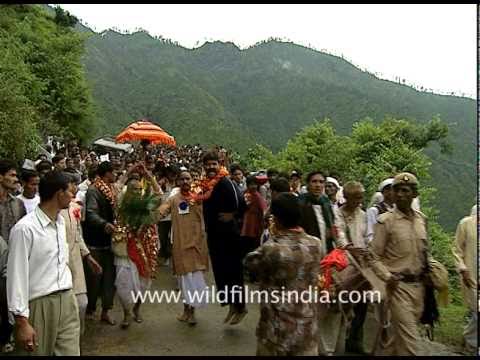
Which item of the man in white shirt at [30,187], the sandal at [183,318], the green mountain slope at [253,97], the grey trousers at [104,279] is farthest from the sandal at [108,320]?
the green mountain slope at [253,97]

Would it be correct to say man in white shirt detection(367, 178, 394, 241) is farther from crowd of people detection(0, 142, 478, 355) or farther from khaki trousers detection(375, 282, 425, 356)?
khaki trousers detection(375, 282, 425, 356)

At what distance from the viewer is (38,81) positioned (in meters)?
19.6

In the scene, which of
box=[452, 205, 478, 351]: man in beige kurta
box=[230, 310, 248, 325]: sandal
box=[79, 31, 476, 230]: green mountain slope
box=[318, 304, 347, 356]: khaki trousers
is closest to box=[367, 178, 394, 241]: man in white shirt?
box=[452, 205, 478, 351]: man in beige kurta

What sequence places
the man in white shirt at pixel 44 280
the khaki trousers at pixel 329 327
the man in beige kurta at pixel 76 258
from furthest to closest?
the khaki trousers at pixel 329 327, the man in beige kurta at pixel 76 258, the man in white shirt at pixel 44 280

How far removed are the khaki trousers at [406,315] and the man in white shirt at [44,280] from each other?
2.44 metres

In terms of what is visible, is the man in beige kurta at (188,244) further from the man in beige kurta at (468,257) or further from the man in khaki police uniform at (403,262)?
the man in beige kurta at (468,257)

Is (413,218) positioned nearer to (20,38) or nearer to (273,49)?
(20,38)

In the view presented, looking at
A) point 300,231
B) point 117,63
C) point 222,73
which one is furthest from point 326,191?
point 222,73

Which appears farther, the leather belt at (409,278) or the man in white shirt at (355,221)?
the man in white shirt at (355,221)

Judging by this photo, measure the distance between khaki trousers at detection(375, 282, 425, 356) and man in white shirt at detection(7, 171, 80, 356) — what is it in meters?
2.44

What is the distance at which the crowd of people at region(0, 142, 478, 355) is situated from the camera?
3.46 meters

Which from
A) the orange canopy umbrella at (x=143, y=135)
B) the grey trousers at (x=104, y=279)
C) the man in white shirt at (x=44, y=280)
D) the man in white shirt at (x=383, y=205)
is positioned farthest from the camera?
the orange canopy umbrella at (x=143, y=135)

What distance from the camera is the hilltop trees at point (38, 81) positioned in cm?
1248

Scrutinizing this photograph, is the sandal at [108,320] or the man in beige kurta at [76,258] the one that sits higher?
the man in beige kurta at [76,258]
